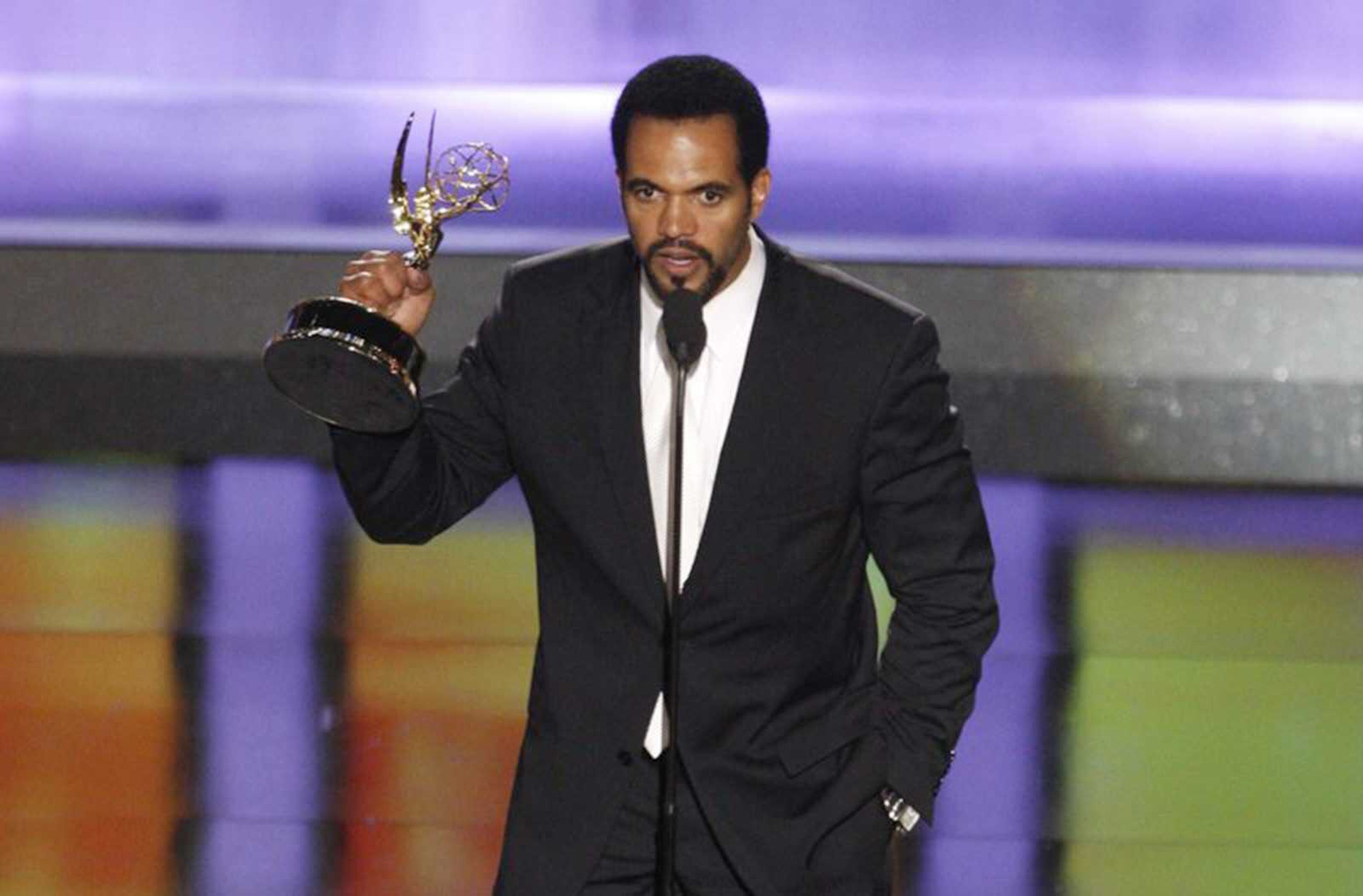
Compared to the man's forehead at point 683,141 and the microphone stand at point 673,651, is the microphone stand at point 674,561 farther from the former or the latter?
the man's forehead at point 683,141

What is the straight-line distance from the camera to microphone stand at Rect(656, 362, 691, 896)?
6.16ft

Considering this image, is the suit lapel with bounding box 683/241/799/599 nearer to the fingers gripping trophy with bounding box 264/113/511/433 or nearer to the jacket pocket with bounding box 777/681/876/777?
the jacket pocket with bounding box 777/681/876/777

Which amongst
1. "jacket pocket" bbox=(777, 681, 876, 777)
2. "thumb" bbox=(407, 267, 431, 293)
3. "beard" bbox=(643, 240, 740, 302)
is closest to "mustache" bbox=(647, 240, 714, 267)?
"beard" bbox=(643, 240, 740, 302)

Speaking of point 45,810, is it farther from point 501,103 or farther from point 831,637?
point 501,103

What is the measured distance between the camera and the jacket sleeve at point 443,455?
217 centimetres

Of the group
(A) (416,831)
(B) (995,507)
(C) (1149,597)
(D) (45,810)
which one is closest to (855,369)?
(A) (416,831)

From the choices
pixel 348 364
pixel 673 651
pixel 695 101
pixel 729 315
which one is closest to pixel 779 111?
pixel 729 315

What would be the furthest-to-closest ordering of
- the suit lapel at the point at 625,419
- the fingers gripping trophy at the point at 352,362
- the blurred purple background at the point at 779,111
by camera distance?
the blurred purple background at the point at 779,111 → the suit lapel at the point at 625,419 → the fingers gripping trophy at the point at 352,362

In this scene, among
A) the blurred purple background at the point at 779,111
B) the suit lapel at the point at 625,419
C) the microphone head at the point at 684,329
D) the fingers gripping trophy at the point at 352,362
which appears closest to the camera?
the microphone head at the point at 684,329

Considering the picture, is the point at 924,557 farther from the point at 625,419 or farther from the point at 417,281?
the point at 417,281

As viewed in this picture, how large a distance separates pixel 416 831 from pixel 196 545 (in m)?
1.96

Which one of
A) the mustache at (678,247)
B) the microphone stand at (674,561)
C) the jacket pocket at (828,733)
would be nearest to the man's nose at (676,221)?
the mustache at (678,247)

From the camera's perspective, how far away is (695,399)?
7.32ft

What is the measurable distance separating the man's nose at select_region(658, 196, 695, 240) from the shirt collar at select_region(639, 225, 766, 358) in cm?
16
